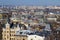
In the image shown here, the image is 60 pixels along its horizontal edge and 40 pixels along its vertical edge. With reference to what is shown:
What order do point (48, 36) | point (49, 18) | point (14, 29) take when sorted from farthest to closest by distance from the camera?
point (49, 18), point (14, 29), point (48, 36)

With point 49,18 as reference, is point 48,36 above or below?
above

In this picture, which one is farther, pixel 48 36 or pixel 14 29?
pixel 14 29

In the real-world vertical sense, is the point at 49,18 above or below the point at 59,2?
below

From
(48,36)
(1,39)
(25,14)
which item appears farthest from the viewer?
(25,14)

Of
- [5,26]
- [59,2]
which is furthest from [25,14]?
[5,26]

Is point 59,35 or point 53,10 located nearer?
point 59,35

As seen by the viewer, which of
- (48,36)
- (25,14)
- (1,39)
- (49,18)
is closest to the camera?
(48,36)

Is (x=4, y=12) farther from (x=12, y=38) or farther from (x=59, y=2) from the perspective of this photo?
(x=12, y=38)

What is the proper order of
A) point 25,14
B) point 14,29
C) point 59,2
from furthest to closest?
→ point 25,14, point 59,2, point 14,29

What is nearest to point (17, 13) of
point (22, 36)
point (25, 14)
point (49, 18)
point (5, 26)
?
point (25, 14)
